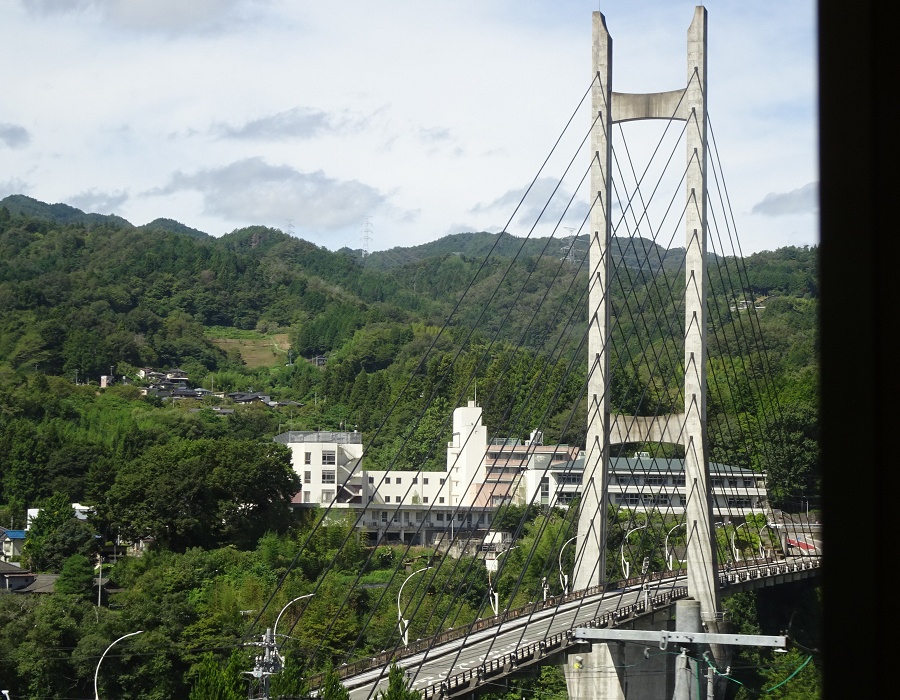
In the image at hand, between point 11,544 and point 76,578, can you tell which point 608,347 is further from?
point 11,544

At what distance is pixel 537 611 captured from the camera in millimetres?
29422

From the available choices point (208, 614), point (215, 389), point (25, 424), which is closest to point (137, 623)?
point (208, 614)

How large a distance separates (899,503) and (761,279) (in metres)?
88.8

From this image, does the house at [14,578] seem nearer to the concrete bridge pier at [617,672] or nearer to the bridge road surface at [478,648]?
the bridge road surface at [478,648]

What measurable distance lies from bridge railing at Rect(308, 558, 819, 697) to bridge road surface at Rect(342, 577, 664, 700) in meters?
0.18

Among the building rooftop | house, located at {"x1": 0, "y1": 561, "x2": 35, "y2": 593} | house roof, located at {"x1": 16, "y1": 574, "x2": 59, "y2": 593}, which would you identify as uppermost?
the building rooftop

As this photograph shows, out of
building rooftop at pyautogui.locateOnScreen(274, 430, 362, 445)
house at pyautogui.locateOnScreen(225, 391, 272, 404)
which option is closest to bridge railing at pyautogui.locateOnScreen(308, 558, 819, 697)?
building rooftop at pyautogui.locateOnScreen(274, 430, 362, 445)

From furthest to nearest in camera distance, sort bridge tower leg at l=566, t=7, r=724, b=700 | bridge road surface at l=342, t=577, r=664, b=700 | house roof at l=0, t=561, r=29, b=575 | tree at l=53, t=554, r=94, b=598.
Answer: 1. house roof at l=0, t=561, r=29, b=575
2. tree at l=53, t=554, r=94, b=598
3. bridge tower leg at l=566, t=7, r=724, b=700
4. bridge road surface at l=342, t=577, r=664, b=700

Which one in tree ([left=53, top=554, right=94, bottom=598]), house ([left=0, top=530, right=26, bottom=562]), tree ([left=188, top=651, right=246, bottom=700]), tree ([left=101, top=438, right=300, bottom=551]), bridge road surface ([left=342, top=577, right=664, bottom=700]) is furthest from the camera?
house ([left=0, top=530, right=26, bottom=562])

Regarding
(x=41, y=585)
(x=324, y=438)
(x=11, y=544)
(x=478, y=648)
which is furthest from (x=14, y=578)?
(x=324, y=438)

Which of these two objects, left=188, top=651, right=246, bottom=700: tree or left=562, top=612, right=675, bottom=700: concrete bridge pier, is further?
left=562, top=612, right=675, bottom=700: concrete bridge pier

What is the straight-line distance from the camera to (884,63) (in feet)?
3.76

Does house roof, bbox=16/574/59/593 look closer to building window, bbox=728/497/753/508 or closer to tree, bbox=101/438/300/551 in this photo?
tree, bbox=101/438/300/551

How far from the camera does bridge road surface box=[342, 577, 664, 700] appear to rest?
22234mm
